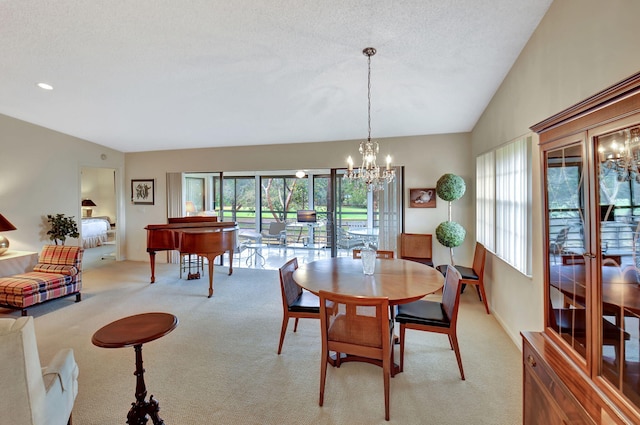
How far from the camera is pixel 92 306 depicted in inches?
169

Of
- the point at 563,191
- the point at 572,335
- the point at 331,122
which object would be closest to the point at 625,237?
the point at 563,191

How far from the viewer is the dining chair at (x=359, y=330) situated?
6.81 ft

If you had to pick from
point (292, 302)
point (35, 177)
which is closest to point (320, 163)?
point (292, 302)

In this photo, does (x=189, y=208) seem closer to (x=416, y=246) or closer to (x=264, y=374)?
(x=416, y=246)

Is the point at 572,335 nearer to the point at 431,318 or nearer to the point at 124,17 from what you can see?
the point at 431,318

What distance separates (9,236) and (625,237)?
7631mm

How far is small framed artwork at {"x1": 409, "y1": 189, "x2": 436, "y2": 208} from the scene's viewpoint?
536cm

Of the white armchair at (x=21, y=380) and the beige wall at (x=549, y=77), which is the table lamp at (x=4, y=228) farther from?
the beige wall at (x=549, y=77)

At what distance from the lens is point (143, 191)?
711 cm

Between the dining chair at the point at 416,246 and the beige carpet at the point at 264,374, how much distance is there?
1197mm

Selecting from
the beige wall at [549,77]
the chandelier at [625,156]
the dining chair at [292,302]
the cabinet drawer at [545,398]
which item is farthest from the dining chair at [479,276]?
Answer: the chandelier at [625,156]

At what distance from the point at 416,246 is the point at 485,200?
1.42 metres

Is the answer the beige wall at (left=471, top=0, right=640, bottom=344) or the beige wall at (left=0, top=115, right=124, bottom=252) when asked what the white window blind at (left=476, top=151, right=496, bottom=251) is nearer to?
the beige wall at (left=471, top=0, right=640, bottom=344)

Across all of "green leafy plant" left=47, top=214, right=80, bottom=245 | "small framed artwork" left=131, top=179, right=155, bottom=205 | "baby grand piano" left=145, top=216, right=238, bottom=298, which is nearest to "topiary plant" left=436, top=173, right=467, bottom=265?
"baby grand piano" left=145, top=216, right=238, bottom=298
